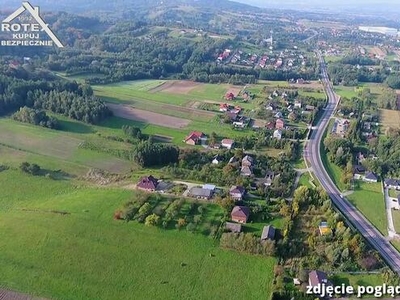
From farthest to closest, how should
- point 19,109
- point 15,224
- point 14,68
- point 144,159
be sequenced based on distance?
point 14,68 < point 19,109 < point 144,159 < point 15,224

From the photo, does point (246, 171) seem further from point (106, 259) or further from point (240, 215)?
point (106, 259)

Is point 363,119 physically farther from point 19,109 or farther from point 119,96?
point 19,109

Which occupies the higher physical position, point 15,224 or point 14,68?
point 14,68

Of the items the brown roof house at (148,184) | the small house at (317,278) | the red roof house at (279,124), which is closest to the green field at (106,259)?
the small house at (317,278)

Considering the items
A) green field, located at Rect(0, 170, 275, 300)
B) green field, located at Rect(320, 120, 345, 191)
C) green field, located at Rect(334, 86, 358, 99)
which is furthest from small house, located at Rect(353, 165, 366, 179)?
green field, located at Rect(334, 86, 358, 99)

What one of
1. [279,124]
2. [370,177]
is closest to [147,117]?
[279,124]

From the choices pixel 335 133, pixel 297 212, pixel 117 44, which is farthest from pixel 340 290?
pixel 117 44

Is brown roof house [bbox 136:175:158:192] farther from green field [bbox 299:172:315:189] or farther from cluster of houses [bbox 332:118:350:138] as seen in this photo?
cluster of houses [bbox 332:118:350:138]

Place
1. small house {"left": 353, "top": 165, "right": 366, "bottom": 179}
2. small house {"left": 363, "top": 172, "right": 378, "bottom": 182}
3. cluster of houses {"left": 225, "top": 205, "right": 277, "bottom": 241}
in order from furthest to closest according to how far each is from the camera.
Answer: small house {"left": 353, "top": 165, "right": 366, "bottom": 179} → small house {"left": 363, "top": 172, "right": 378, "bottom": 182} → cluster of houses {"left": 225, "top": 205, "right": 277, "bottom": 241}
